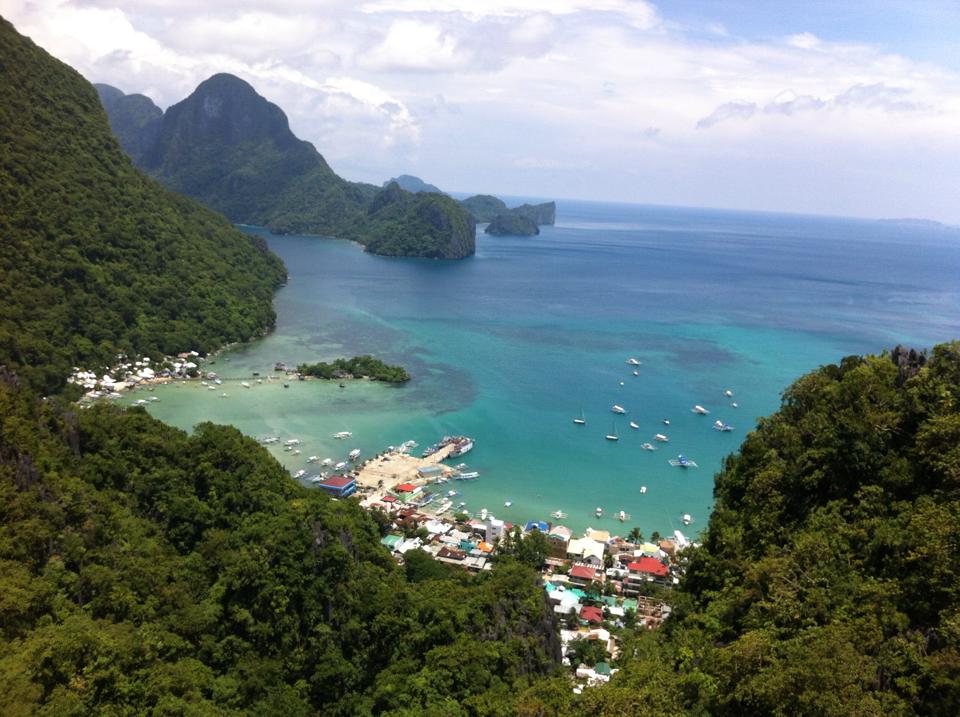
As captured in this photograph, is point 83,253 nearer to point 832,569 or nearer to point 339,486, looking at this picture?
point 339,486

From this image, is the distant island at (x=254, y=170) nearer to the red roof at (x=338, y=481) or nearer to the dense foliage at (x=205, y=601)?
the red roof at (x=338, y=481)

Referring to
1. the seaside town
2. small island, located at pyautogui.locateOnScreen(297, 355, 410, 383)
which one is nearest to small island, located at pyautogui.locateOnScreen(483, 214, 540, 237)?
small island, located at pyautogui.locateOnScreen(297, 355, 410, 383)

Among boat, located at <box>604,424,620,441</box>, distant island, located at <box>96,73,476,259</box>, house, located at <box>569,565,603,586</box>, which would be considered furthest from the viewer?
distant island, located at <box>96,73,476,259</box>

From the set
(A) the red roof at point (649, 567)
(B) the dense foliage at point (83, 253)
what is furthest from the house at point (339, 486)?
(B) the dense foliage at point (83, 253)

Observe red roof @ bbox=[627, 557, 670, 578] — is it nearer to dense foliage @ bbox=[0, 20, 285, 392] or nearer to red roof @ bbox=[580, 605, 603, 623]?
red roof @ bbox=[580, 605, 603, 623]

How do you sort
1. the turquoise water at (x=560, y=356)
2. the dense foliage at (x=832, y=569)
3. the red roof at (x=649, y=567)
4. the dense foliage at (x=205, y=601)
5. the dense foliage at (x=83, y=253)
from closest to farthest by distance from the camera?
the dense foliage at (x=832, y=569), the dense foliage at (x=205, y=601), the red roof at (x=649, y=567), the turquoise water at (x=560, y=356), the dense foliage at (x=83, y=253)

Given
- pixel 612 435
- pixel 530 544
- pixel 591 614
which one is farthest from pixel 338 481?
pixel 612 435
